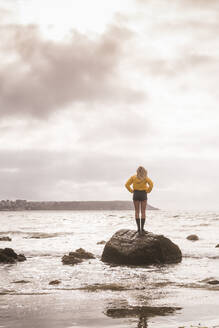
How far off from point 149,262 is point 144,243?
25.4 inches

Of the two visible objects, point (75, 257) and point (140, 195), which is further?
point (75, 257)

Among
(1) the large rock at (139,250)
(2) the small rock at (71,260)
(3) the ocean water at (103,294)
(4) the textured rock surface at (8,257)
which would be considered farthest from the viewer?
(4) the textured rock surface at (8,257)

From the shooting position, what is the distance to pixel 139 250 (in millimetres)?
13172

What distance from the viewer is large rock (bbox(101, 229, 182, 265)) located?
13125 millimetres

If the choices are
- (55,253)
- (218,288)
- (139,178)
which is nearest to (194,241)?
(55,253)

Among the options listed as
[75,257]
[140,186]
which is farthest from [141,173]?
[75,257]

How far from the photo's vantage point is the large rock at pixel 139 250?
13.1 m

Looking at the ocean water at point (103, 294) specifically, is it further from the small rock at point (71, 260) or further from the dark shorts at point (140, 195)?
the dark shorts at point (140, 195)

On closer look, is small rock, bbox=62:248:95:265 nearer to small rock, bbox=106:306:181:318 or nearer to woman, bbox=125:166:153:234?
woman, bbox=125:166:153:234

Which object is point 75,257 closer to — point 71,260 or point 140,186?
point 71,260

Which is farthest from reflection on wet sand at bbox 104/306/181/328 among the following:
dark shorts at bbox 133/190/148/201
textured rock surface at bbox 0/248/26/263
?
textured rock surface at bbox 0/248/26/263

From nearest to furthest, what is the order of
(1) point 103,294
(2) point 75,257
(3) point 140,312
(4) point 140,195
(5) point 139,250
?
(3) point 140,312
(1) point 103,294
(5) point 139,250
(4) point 140,195
(2) point 75,257

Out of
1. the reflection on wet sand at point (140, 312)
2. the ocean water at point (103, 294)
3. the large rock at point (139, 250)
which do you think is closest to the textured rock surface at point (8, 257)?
the ocean water at point (103, 294)

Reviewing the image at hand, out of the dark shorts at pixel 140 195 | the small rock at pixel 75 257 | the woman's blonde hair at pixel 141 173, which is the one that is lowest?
the small rock at pixel 75 257
